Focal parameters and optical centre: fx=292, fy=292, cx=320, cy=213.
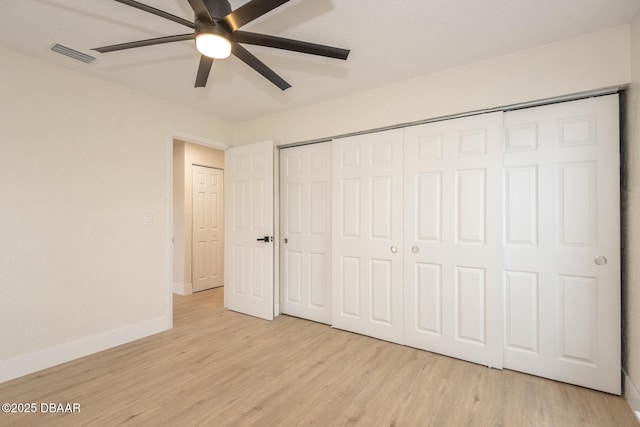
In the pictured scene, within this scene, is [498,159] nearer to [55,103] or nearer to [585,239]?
[585,239]

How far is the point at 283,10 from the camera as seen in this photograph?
1821mm

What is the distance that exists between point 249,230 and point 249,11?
2.66 meters

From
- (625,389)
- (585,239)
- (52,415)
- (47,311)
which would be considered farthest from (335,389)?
(47,311)

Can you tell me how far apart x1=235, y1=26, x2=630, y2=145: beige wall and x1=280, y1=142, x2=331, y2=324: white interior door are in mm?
297

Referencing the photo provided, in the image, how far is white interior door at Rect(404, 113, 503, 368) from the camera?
241 centimetres

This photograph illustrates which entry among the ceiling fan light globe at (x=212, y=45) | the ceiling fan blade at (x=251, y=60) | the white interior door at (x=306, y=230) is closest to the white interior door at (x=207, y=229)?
the white interior door at (x=306, y=230)

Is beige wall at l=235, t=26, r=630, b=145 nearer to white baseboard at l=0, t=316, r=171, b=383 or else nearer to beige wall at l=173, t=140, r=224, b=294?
beige wall at l=173, t=140, r=224, b=294

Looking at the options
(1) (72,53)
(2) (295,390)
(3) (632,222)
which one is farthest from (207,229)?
(3) (632,222)

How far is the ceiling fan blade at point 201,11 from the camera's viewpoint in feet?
4.31

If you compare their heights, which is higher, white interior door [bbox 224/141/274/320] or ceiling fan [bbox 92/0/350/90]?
ceiling fan [bbox 92/0/350/90]

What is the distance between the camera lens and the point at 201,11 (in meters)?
1.38

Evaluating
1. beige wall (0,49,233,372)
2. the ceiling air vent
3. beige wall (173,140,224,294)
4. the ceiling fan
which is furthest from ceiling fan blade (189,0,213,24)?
beige wall (173,140,224,294)

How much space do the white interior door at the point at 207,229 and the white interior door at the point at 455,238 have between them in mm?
3496

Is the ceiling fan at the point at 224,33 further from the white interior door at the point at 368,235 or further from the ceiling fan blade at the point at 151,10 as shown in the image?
the white interior door at the point at 368,235
